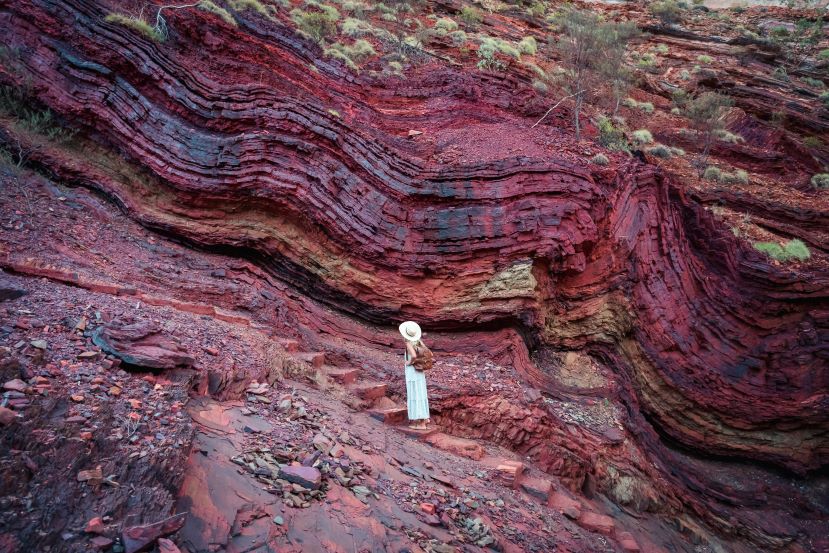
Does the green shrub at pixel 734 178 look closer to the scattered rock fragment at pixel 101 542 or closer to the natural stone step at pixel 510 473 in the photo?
the natural stone step at pixel 510 473

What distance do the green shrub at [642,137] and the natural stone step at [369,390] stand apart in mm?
15334

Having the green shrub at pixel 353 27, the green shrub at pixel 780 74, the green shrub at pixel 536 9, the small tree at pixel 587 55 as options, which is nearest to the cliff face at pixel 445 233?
the green shrub at pixel 353 27

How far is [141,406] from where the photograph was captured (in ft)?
13.4

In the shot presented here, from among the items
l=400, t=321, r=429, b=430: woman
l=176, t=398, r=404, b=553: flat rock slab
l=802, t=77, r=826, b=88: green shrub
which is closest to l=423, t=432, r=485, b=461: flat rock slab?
l=400, t=321, r=429, b=430: woman

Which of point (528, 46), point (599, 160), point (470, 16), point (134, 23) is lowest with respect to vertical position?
point (599, 160)

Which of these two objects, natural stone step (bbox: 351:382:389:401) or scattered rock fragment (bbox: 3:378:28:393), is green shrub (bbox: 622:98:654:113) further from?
scattered rock fragment (bbox: 3:378:28:393)

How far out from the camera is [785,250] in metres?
13.9

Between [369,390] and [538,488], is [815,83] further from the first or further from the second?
[369,390]

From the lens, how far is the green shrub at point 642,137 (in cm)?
1894

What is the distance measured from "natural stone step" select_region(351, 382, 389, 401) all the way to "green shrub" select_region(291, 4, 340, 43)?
37.1 ft

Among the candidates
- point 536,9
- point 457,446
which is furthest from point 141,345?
point 536,9

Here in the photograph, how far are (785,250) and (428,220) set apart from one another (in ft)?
34.1

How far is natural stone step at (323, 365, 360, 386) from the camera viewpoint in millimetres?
7820

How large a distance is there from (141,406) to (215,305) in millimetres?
4819
